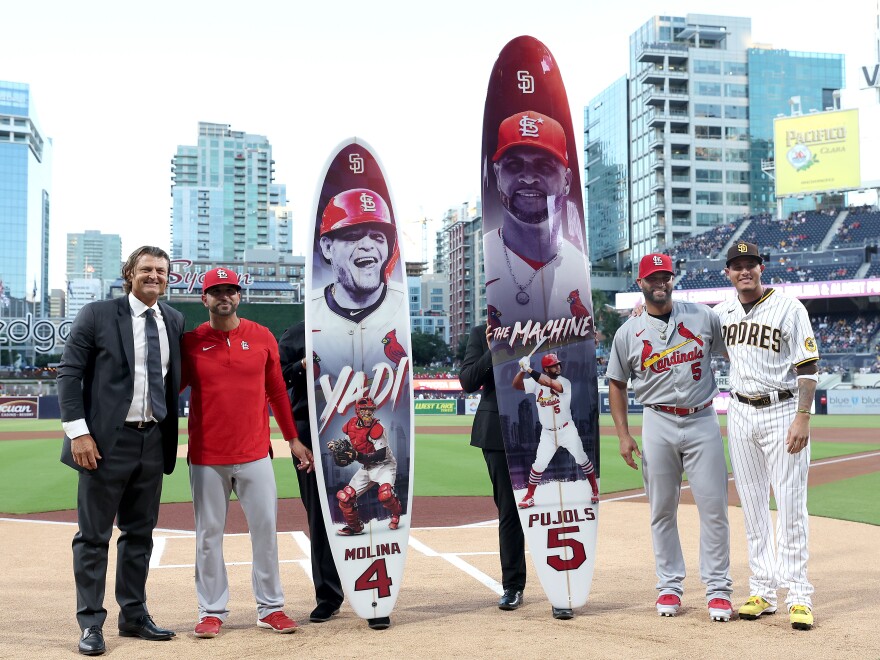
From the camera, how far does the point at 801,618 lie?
14.0 feet

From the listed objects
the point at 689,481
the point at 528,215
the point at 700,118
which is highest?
the point at 700,118

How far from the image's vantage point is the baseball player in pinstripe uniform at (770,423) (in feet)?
14.7

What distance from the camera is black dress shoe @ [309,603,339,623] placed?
472cm

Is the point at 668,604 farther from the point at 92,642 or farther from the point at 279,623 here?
the point at 92,642

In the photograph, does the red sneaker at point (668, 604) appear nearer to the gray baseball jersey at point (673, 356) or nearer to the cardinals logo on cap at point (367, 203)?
the gray baseball jersey at point (673, 356)

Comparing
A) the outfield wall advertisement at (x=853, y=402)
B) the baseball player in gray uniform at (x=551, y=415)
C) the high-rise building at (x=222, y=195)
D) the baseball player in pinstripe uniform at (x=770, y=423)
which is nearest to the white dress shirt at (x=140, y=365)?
the baseball player in gray uniform at (x=551, y=415)

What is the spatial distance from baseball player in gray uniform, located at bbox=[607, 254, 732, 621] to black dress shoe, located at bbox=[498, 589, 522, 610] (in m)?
0.83

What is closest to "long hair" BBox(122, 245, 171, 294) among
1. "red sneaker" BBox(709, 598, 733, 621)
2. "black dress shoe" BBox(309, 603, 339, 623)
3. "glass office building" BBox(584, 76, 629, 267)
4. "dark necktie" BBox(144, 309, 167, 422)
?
"dark necktie" BBox(144, 309, 167, 422)

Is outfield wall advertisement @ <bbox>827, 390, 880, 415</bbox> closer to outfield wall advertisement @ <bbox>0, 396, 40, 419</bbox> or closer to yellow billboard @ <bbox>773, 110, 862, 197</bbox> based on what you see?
yellow billboard @ <bbox>773, 110, 862, 197</bbox>

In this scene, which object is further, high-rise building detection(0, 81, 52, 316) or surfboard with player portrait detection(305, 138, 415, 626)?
high-rise building detection(0, 81, 52, 316)

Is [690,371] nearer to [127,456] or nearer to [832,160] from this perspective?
[127,456]

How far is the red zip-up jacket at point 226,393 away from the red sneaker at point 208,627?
81 centimetres

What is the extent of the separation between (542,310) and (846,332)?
45.6 meters

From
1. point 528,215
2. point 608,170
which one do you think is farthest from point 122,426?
point 608,170
